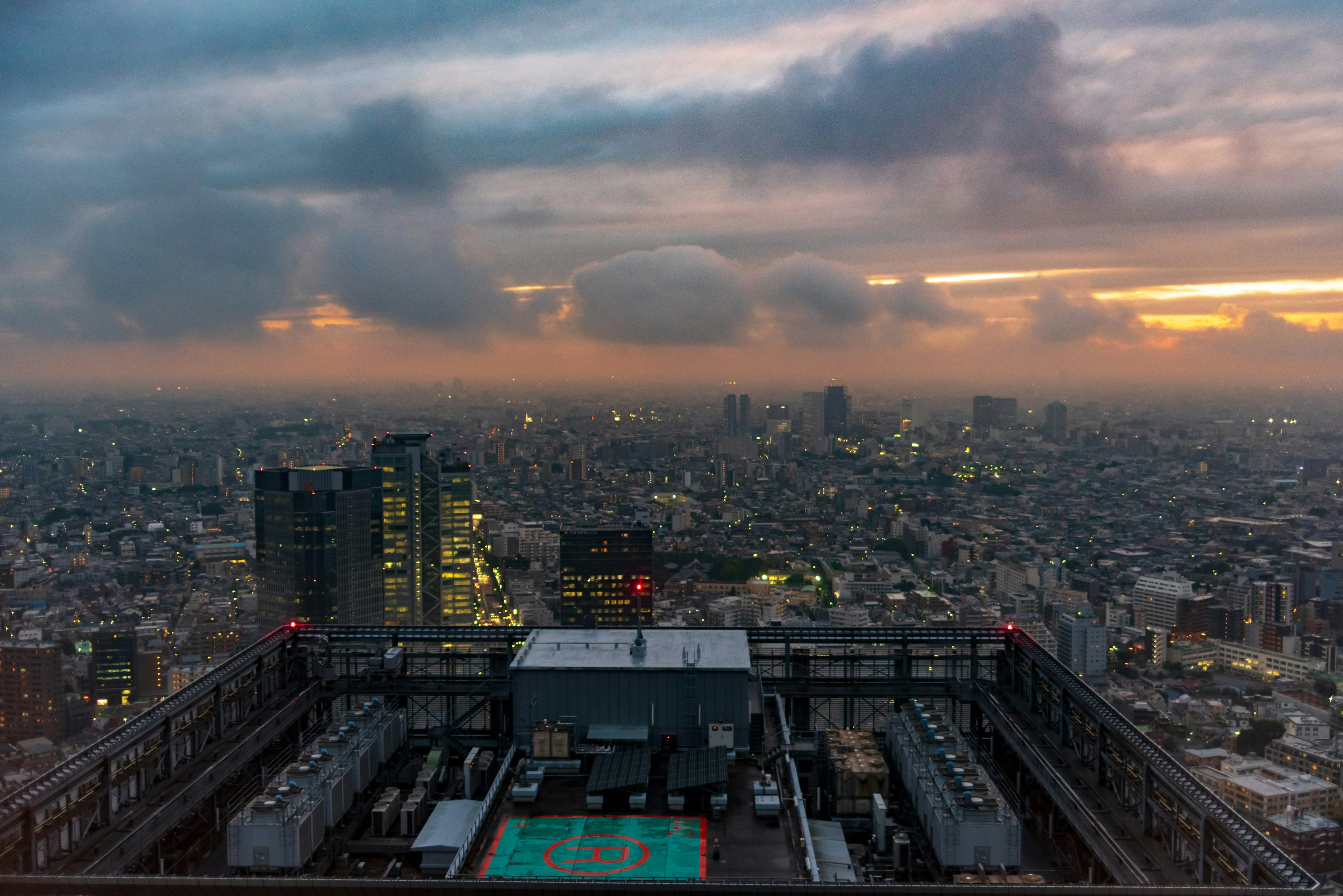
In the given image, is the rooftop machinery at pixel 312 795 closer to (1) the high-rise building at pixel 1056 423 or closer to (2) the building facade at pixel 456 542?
(2) the building facade at pixel 456 542

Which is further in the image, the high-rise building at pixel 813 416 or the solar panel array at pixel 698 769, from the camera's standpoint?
the high-rise building at pixel 813 416

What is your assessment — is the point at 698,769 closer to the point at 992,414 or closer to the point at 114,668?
the point at 114,668

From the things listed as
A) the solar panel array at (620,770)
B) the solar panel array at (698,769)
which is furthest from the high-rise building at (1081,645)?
the solar panel array at (620,770)

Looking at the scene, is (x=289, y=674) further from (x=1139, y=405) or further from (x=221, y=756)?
(x=1139, y=405)

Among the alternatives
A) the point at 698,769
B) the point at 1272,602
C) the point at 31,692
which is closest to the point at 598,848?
the point at 698,769

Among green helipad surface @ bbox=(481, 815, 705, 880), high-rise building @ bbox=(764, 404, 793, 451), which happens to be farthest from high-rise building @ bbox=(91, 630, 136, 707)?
high-rise building @ bbox=(764, 404, 793, 451)
